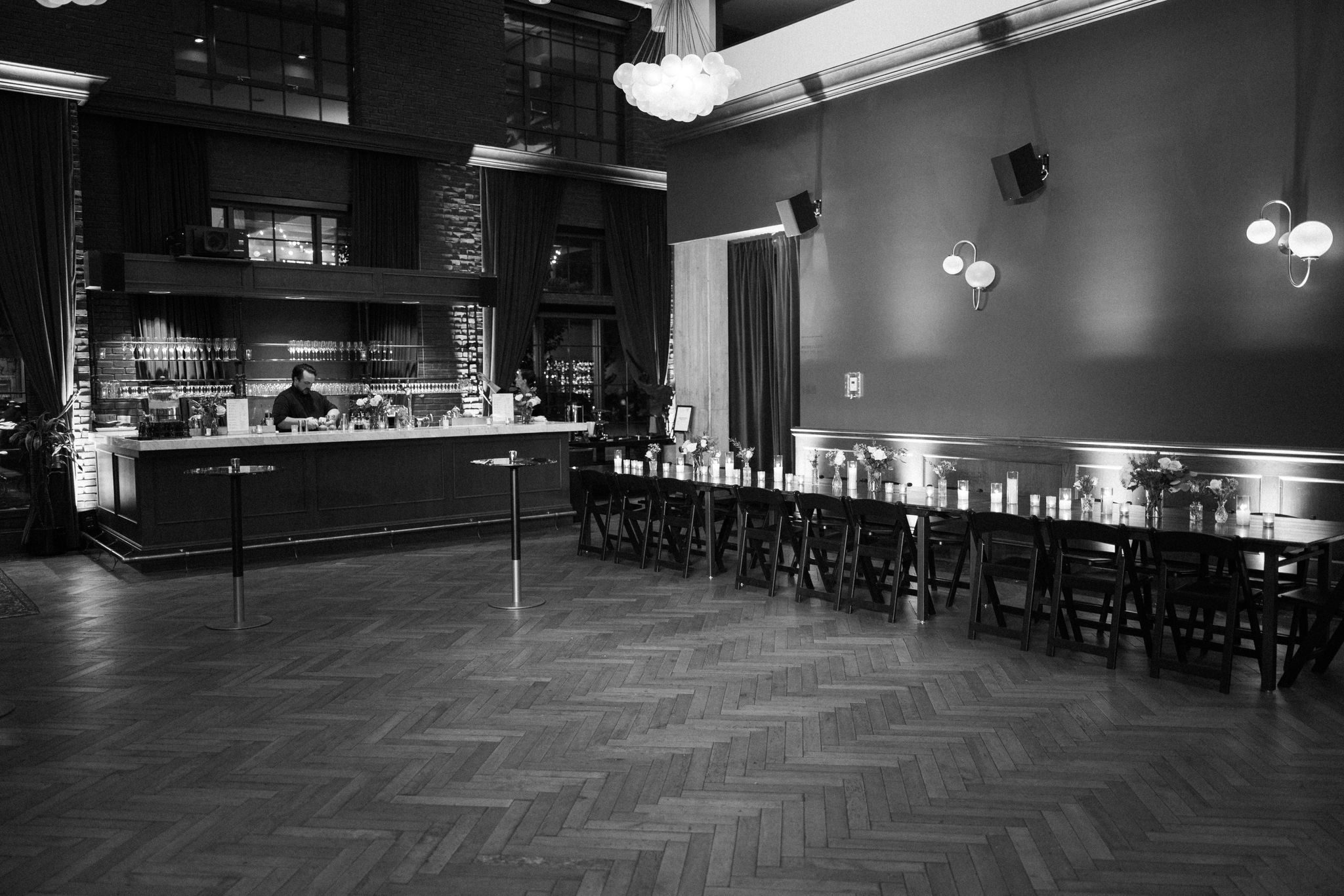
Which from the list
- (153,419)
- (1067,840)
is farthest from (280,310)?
(1067,840)

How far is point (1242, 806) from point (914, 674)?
178 centimetres

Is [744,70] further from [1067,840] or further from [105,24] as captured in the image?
[1067,840]

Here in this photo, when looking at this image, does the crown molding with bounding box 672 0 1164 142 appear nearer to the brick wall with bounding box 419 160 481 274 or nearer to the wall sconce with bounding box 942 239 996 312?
the wall sconce with bounding box 942 239 996 312

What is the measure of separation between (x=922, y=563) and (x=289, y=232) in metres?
8.01

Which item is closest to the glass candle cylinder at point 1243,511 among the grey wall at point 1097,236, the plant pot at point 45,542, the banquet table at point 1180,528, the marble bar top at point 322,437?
the banquet table at point 1180,528

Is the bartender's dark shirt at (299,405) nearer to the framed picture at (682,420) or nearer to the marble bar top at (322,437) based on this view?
the marble bar top at (322,437)

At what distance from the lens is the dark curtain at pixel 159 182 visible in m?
9.45

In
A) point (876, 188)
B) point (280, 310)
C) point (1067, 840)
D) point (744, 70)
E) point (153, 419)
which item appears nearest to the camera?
point (1067, 840)

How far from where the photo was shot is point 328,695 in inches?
189

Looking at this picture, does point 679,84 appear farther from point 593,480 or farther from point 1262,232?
point 1262,232

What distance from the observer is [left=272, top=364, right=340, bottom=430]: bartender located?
916 centimetres

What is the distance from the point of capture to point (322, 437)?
8.77 metres

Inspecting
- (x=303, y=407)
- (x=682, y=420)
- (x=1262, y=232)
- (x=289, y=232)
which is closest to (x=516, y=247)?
(x=289, y=232)

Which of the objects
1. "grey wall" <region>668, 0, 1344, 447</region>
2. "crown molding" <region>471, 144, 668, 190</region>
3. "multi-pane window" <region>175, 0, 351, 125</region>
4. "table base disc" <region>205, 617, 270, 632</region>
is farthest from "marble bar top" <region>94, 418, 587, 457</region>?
"multi-pane window" <region>175, 0, 351, 125</region>
